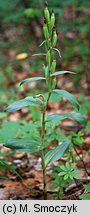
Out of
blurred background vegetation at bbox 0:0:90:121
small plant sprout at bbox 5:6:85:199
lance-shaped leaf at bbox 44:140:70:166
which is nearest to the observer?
small plant sprout at bbox 5:6:85:199

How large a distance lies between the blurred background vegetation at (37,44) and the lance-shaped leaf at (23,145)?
1476 millimetres

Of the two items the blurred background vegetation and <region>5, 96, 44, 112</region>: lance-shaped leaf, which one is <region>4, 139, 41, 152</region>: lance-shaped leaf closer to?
<region>5, 96, 44, 112</region>: lance-shaped leaf

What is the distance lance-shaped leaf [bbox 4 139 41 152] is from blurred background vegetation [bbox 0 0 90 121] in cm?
148

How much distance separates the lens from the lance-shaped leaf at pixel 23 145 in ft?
5.27

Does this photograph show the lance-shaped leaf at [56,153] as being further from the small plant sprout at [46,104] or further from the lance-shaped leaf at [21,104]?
the lance-shaped leaf at [21,104]

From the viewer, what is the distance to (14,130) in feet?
6.53

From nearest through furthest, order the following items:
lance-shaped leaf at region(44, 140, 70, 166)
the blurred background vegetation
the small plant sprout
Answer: the small plant sprout
lance-shaped leaf at region(44, 140, 70, 166)
the blurred background vegetation

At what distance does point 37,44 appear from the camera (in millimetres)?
3957

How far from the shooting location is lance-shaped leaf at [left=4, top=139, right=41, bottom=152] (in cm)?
161

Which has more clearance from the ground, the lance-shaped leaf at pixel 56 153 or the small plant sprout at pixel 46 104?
the small plant sprout at pixel 46 104

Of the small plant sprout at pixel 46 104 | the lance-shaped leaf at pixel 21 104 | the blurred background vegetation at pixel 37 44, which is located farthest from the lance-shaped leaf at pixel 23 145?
the blurred background vegetation at pixel 37 44

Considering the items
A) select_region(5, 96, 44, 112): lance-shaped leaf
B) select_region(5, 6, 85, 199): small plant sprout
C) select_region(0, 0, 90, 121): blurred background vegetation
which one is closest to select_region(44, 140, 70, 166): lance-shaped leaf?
select_region(5, 6, 85, 199): small plant sprout

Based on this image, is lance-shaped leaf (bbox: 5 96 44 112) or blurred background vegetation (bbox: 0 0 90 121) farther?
blurred background vegetation (bbox: 0 0 90 121)

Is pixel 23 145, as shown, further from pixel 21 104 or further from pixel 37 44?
pixel 37 44
